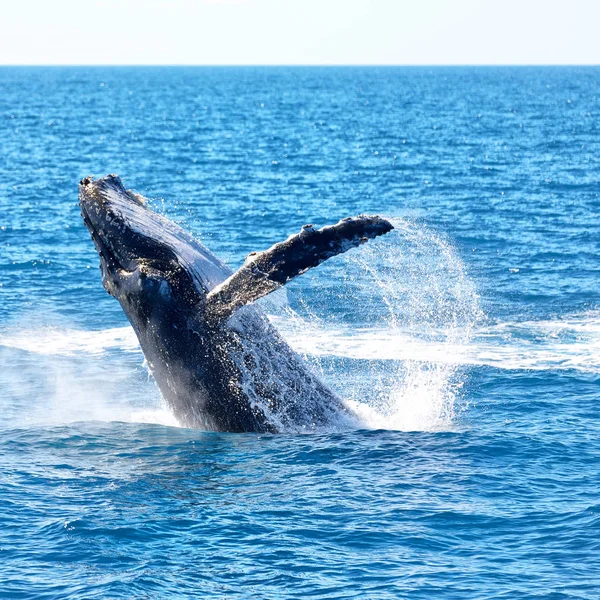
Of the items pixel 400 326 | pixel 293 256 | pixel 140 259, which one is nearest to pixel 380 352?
pixel 400 326

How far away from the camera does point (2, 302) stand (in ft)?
96.5

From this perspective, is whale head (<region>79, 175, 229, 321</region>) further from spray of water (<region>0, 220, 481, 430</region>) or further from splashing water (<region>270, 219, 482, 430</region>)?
splashing water (<region>270, 219, 482, 430</region>)

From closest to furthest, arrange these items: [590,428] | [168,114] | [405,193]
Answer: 1. [590,428]
2. [405,193]
3. [168,114]

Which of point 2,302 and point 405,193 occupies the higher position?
point 405,193

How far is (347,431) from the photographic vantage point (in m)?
17.1

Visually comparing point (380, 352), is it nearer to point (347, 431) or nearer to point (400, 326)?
point (400, 326)

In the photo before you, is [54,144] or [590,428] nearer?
[590,428]

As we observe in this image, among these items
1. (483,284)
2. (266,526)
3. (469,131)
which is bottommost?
(266,526)

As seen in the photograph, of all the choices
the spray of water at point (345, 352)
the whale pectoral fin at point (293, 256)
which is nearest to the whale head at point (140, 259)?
the whale pectoral fin at point (293, 256)

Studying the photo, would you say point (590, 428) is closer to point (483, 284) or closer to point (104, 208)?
point (104, 208)

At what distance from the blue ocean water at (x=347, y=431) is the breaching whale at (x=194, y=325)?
22.4 inches

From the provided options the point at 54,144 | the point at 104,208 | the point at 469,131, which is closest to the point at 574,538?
the point at 104,208

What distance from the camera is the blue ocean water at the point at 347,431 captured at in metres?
12.8

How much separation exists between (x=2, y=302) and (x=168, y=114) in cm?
9902
